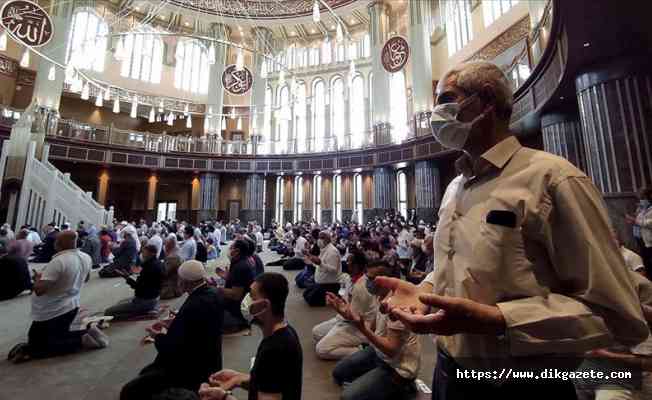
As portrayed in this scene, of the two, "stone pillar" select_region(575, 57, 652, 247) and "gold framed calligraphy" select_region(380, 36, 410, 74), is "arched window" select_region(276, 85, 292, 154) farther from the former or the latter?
"stone pillar" select_region(575, 57, 652, 247)

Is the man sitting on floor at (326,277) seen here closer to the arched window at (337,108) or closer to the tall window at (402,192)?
the tall window at (402,192)

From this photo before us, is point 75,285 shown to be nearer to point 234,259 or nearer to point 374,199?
point 234,259

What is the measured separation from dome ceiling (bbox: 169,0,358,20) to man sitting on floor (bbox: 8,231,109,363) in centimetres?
1849

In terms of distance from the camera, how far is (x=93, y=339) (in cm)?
313

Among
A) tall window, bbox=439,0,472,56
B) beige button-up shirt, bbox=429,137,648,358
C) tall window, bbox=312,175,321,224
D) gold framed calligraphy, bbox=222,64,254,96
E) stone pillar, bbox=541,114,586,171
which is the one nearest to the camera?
beige button-up shirt, bbox=429,137,648,358

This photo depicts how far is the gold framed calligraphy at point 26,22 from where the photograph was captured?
25.0 ft

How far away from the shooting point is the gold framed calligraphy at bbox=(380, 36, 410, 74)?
39.1ft

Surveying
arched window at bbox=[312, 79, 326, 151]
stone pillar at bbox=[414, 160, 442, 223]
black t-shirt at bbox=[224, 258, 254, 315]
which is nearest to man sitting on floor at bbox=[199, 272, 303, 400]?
black t-shirt at bbox=[224, 258, 254, 315]

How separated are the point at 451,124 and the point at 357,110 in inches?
745

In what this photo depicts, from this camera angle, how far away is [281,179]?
63.8 feet

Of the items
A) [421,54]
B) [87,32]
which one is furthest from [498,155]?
[87,32]

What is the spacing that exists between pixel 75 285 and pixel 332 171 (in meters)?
14.8

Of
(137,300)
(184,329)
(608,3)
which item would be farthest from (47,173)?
(608,3)

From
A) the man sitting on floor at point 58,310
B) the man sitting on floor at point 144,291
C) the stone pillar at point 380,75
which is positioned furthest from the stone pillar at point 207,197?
the man sitting on floor at point 58,310
